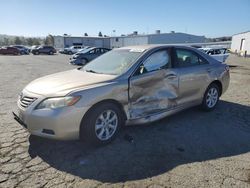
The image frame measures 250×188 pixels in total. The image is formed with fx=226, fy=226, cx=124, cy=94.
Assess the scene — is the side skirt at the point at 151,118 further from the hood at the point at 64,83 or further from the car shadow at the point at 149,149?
the hood at the point at 64,83

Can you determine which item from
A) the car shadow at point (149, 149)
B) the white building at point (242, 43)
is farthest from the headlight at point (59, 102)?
the white building at point (242, 43)

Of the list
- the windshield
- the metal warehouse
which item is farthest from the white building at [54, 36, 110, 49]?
the windshield

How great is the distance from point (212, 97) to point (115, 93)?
2991mm

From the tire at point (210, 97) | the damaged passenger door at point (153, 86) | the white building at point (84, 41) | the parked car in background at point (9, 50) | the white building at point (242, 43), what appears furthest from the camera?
the white building at point (84, 41)

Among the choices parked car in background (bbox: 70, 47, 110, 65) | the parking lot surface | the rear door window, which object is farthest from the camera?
parked car in background (bbox: 70, 47, 110, 65)

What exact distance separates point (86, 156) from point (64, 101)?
0.90m

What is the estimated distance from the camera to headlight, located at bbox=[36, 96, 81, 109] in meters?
3.20

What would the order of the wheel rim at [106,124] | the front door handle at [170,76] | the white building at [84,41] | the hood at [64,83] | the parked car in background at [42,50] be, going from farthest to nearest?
the white building at [84,41] < the parked car in background at [42,50] < the front door handle at [170,76] < the wheel rim at [106,124] < the hood at [64,83]

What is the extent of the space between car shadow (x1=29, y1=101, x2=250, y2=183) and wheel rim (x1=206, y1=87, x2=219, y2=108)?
72 centimetres

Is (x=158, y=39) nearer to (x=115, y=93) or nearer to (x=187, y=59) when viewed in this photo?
(x=187, y=59)

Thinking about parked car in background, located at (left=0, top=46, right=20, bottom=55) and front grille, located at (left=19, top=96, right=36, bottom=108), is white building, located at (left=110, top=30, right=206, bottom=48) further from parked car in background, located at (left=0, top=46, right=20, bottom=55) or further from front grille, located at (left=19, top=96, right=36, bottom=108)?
front grille, located at (left=19, top=96, right=36, bottom=108)

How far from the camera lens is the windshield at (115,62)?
4043mm

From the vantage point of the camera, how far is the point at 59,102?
3215mm

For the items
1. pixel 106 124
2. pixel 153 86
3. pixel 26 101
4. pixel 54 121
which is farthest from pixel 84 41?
pixel 54 121
